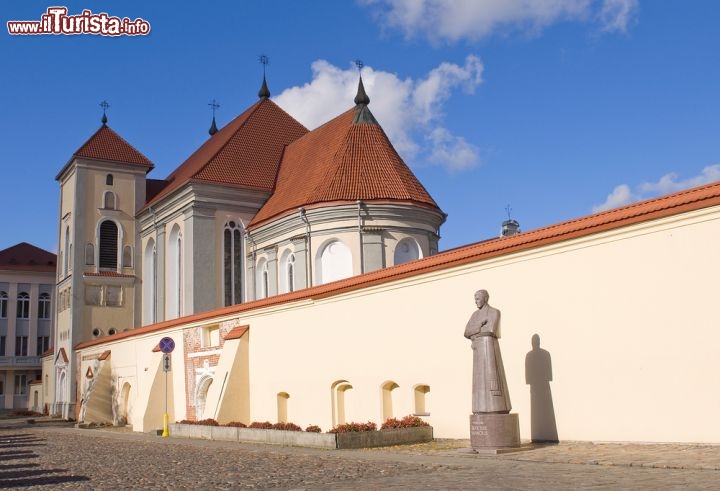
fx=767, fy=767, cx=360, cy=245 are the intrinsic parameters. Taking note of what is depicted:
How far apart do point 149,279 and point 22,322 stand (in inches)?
910

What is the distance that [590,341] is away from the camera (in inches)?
503

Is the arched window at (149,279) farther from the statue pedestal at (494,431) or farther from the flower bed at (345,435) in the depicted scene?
the statue pedestal at (494,431)

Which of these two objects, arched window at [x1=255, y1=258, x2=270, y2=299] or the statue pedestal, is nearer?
the statue pedestal

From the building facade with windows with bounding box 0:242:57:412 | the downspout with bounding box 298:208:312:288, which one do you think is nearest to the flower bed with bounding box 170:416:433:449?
the downspout with bounding box 298:208:312:288

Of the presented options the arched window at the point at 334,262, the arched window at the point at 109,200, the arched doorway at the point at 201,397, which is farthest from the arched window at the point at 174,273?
the arched doorway at the point at 201,397

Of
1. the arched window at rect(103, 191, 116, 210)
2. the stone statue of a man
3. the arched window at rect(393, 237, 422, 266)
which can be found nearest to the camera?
the stone statue of a man

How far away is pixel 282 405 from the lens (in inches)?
824

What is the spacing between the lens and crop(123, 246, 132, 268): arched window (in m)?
41.8

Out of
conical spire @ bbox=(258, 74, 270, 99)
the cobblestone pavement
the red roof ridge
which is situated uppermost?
conical spire @ bbox=(258, 74, 270, 99)

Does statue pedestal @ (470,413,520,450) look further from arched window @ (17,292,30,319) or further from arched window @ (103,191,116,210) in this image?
arched window @ (17,292,30,319)

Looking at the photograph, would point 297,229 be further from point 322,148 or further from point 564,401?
point 564,401

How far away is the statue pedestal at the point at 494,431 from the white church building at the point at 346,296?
4.62ft

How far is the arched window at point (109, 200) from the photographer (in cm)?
4209

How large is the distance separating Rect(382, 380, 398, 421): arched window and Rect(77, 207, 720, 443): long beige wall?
0.16m
